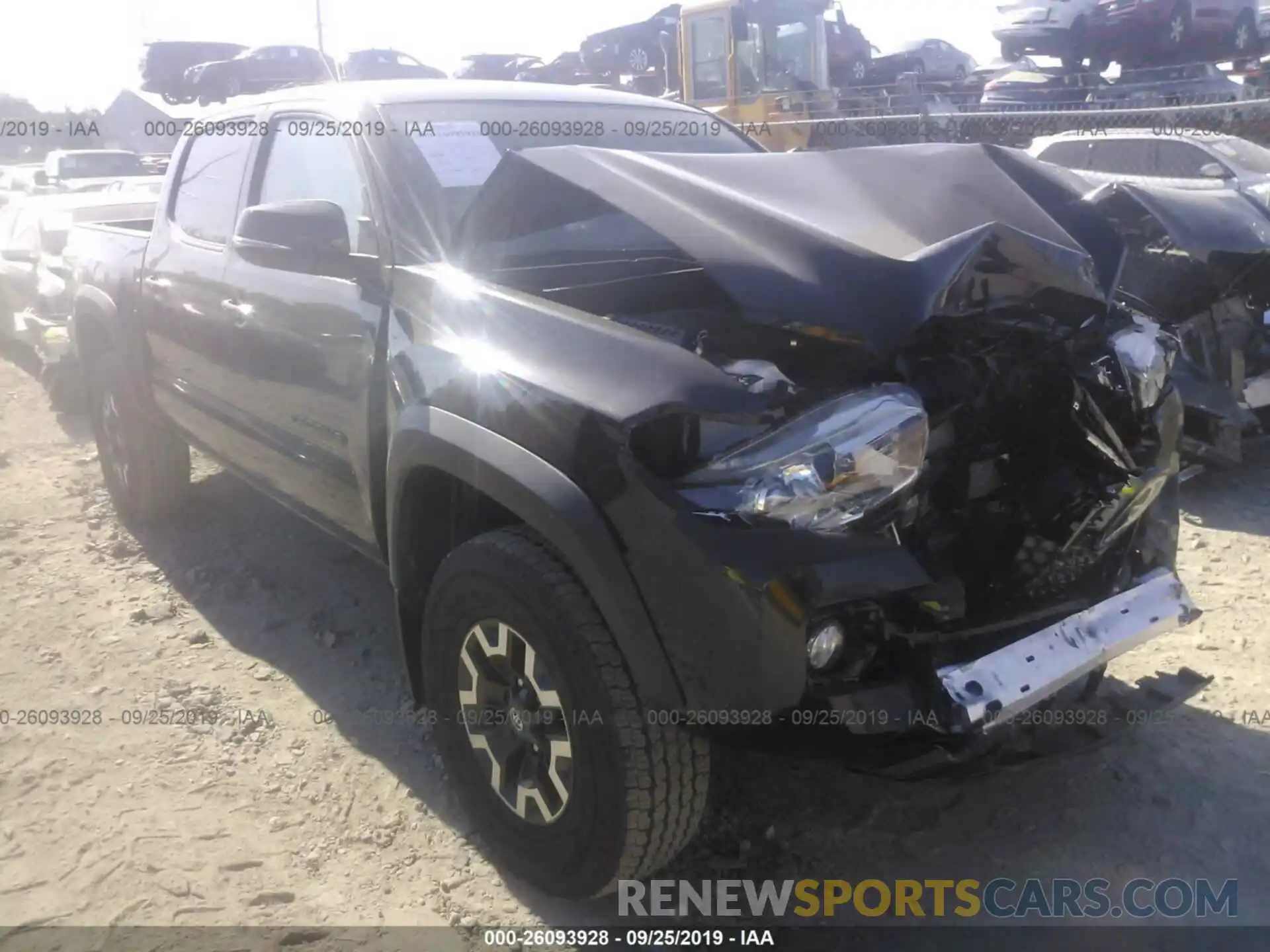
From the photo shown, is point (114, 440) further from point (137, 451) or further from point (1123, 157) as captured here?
point (1123, 157)

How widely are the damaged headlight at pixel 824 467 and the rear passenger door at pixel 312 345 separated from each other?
1.30m

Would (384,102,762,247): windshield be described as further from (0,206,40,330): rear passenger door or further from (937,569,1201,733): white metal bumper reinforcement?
(0,206,40,330): rear passenger door

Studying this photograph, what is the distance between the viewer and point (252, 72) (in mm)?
19984

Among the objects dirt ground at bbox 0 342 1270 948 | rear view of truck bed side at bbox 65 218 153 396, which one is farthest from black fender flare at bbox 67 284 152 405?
dirt ground at bbox 0 342 1270 948

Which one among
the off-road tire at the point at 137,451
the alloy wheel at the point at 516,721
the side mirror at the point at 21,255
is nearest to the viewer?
the alloy wheel at the point at 516,721

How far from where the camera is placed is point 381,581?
4520 mm

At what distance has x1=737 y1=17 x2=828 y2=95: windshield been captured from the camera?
13.1 m

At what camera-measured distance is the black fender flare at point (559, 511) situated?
211 cm

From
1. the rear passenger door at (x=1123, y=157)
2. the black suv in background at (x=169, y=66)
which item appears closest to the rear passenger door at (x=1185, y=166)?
the rear passenger door at (x=1123, y=157)

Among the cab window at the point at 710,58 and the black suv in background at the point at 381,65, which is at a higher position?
the black suv in background at the point at 381,65

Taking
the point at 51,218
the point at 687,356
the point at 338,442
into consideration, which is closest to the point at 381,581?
the point at 338,442

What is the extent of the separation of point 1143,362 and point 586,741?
5.55ft

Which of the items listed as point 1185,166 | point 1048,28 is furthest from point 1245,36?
point 1185,166

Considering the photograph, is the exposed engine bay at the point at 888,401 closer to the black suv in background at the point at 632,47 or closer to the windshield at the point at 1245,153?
the windshield at the point at 1245,153
